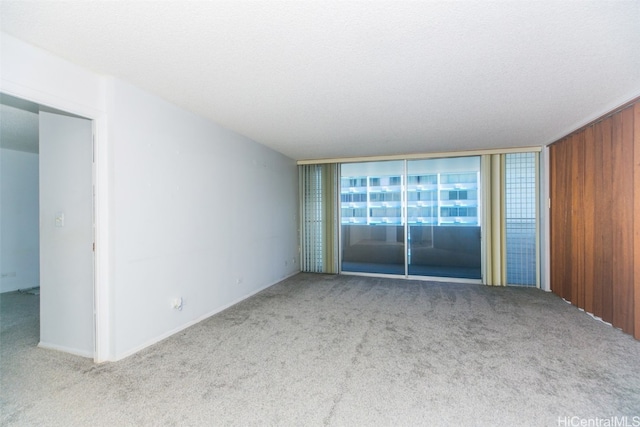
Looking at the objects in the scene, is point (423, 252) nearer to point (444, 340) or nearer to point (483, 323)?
point (483, 323)

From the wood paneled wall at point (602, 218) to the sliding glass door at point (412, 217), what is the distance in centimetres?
140

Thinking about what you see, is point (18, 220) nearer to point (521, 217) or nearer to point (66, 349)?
point (66, 349)

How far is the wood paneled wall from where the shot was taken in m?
2.84

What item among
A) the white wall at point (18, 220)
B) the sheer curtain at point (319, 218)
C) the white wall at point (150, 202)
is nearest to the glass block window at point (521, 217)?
the sheer curtain at point (319, 218)

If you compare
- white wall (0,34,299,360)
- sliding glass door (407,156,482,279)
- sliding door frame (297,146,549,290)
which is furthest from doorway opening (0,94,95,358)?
sliding glass door (407,156,482,279)

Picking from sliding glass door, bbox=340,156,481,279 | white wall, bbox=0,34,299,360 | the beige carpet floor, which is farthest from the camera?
sliding glass door, bbox=340,156,481,279

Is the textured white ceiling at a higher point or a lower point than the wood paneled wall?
higher

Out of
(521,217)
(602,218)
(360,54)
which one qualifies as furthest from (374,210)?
(360,54)

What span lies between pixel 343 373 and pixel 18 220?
6.06m

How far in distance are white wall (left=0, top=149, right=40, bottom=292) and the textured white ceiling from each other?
416 centimetres

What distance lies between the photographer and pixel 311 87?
8.60 feet

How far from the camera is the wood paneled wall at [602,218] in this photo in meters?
2.84

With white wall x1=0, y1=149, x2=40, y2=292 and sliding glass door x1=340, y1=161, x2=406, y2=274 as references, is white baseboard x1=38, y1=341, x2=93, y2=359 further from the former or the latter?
sliding glass door x1=340, y1=161, x2=406, y2=274

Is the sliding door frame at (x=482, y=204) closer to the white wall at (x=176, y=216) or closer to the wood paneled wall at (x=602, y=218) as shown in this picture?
the wood paneled wall at (x=602, y=218)
